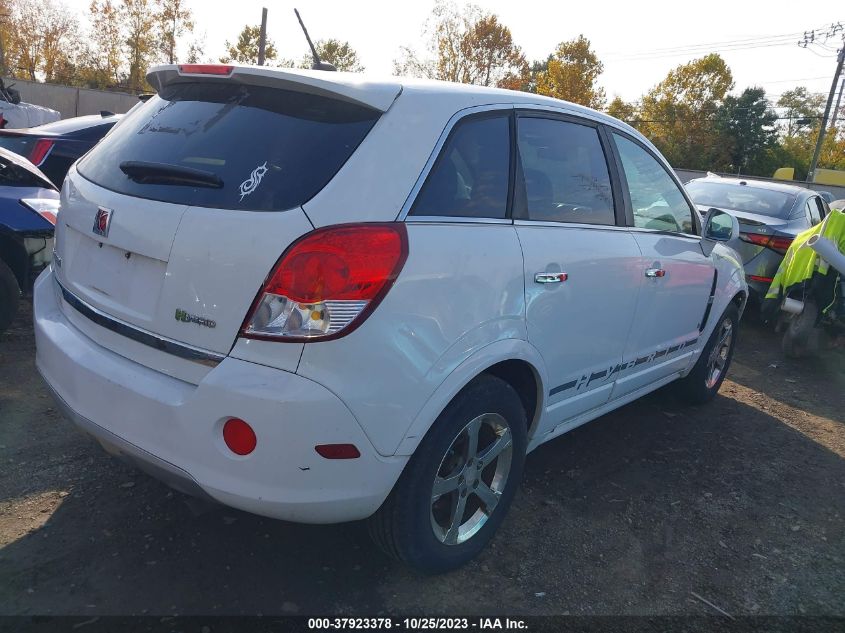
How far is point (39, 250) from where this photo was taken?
4820 millimetres

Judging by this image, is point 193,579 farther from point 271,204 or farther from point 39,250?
point 39,250

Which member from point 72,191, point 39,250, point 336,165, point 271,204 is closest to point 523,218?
point 336,165

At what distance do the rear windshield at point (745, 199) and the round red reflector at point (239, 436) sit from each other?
7.51 meters

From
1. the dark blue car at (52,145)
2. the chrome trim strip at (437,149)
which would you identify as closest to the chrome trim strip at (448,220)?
the chrome trim strip at (437,149)

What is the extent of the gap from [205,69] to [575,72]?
40.5m

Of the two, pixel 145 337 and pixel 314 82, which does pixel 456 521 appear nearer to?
pixel 145 337

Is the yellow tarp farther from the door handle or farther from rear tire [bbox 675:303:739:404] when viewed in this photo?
the door handle

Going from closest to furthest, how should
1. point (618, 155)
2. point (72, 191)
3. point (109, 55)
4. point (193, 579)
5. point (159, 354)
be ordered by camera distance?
1. point (159, 354)
2. point (193, 579)
3. point (72, 191)
4. point (618, 155)
5. point (109, 55)

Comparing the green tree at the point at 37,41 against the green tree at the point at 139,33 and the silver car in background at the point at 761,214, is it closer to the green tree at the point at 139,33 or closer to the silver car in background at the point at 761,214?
the green tree at the point at 139,33

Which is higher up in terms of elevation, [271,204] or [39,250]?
[271,204]

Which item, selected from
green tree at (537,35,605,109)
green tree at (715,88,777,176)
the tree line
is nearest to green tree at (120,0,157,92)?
the tree line

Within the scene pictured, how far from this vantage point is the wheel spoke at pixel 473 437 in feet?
8.50

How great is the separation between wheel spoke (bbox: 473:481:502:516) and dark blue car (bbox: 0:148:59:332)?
372cm

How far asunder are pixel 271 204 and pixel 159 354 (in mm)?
634
